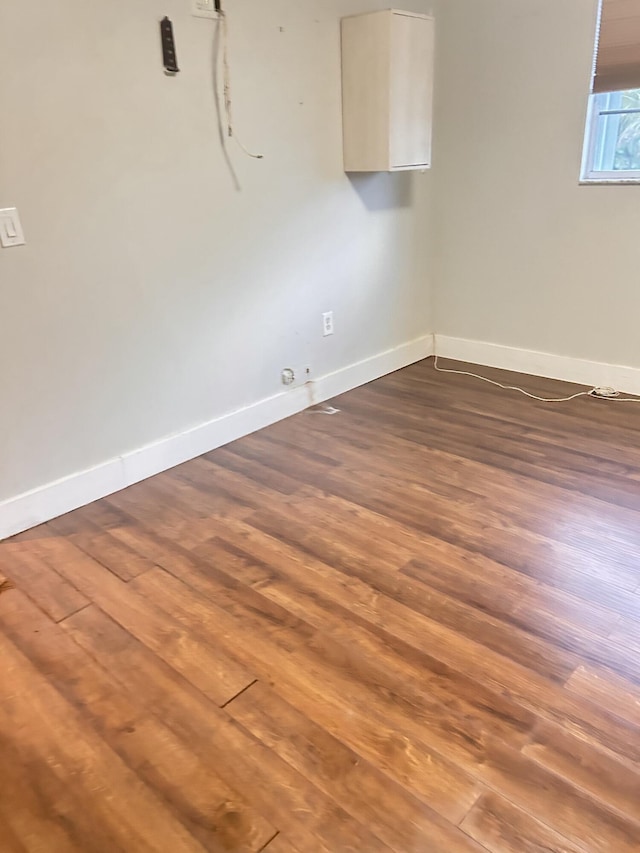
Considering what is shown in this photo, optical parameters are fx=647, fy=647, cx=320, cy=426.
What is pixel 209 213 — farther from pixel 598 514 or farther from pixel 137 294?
pixel 598 514

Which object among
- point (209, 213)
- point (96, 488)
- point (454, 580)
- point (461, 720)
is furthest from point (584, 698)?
point (209, 213)

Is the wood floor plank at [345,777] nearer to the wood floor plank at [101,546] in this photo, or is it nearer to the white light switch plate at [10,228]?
the wood floor plank at [101,546]

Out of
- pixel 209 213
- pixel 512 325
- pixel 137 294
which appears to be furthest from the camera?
pixel 512 325

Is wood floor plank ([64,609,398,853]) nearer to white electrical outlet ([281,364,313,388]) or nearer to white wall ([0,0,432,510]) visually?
white wall ([0,0,432,510])

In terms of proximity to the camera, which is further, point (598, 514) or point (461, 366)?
point (461, 366)

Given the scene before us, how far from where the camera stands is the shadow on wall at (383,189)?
10.6 feet

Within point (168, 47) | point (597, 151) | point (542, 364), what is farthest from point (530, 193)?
point (168, 47)

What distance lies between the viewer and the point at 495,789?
1338 millimetres

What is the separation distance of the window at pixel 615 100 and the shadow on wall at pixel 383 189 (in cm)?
90

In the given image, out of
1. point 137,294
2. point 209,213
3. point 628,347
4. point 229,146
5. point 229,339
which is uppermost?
point 229,146

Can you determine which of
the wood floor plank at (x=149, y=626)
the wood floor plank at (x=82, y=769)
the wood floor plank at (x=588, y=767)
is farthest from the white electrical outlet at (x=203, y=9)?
the wood floor plank at (x=588, y=767)

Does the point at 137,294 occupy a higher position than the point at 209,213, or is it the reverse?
the point at 209,213

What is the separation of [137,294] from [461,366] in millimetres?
2062

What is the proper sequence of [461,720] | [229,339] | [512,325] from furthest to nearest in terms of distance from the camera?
[512,325] < [229,339] < [461,720]
